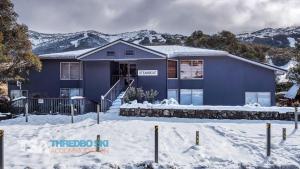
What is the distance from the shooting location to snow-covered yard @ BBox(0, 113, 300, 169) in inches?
481

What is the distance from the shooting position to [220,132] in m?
17.8

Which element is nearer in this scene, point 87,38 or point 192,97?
point 192,97

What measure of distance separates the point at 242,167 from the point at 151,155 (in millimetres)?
2907

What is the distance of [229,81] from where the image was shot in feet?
104

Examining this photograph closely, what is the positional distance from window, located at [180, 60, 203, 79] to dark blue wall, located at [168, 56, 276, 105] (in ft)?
1.32

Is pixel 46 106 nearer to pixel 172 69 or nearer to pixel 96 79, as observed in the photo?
pixel 96 79

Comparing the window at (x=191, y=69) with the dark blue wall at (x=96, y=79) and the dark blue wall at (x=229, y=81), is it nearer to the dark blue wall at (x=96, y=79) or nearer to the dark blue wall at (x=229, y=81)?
the dark blue wall at (x=229, y=81)

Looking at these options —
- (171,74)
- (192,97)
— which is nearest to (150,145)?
(192,97)

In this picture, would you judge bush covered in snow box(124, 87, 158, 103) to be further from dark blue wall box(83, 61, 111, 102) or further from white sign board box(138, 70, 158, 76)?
dark blue wall box(83, 61, 111, 102)

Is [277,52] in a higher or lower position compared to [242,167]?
higher

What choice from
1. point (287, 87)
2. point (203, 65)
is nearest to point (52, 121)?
point (203, 65)

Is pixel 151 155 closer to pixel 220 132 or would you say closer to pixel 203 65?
pixel 220 132

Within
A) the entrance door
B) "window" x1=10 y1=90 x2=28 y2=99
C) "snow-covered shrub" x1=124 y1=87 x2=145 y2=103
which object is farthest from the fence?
the entrance door

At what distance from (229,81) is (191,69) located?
3.15 m
